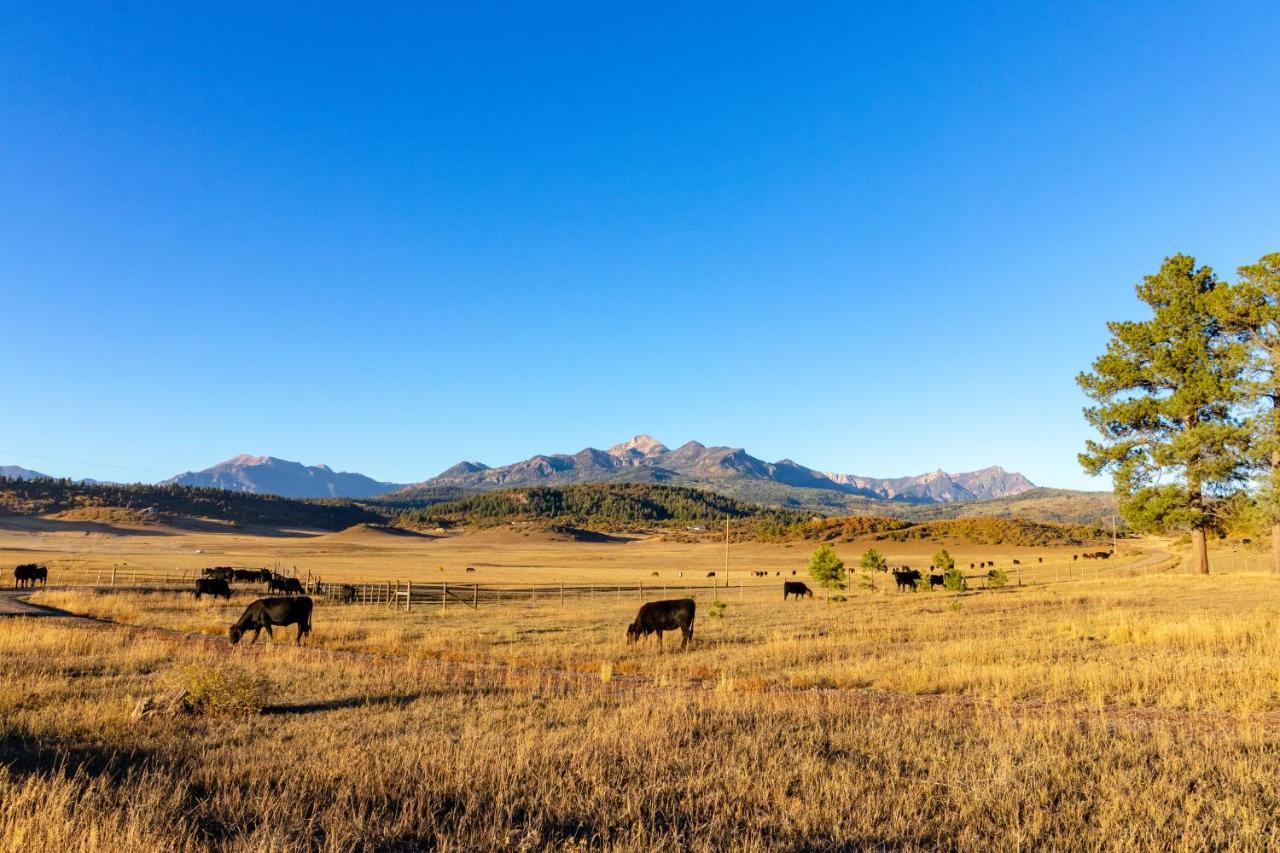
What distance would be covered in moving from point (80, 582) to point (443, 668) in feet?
147

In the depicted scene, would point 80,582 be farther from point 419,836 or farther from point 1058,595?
point 1058,595

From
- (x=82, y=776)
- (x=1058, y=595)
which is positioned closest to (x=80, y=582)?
(x=82, y=776)

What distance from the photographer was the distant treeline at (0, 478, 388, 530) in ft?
490

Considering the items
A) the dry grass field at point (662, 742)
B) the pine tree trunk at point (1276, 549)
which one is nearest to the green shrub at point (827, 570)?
the pine tree trunk at point (1276, 549)

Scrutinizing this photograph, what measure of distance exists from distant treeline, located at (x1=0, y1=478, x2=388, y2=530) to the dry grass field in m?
161

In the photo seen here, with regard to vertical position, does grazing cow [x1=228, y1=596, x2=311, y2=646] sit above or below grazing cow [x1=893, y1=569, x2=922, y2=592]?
above

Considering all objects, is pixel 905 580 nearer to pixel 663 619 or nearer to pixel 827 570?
pixel 827 570

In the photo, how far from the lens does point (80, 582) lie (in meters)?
47.4

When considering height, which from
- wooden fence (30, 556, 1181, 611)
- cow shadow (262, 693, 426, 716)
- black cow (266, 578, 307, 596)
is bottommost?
wooden fence (30, 556, 1181, 611)

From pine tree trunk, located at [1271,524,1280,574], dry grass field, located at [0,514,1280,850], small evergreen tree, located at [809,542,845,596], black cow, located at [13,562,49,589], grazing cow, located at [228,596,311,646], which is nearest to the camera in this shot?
dry grass field, located at [0,514,1280,850]

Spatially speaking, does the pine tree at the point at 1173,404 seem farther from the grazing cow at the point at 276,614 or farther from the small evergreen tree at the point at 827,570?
the grazing cow at the point at 276,614

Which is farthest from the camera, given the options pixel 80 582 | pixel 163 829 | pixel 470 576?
pixel 470 576

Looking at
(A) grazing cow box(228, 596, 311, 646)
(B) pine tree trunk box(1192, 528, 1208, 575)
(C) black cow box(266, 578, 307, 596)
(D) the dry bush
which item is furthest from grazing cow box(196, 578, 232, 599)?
(B) pine tree trunk box(1192, 528, 1208, 575)

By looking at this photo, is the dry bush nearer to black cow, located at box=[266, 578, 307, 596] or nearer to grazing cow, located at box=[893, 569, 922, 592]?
black cow, located at box=[266, 578, 307, 596]
